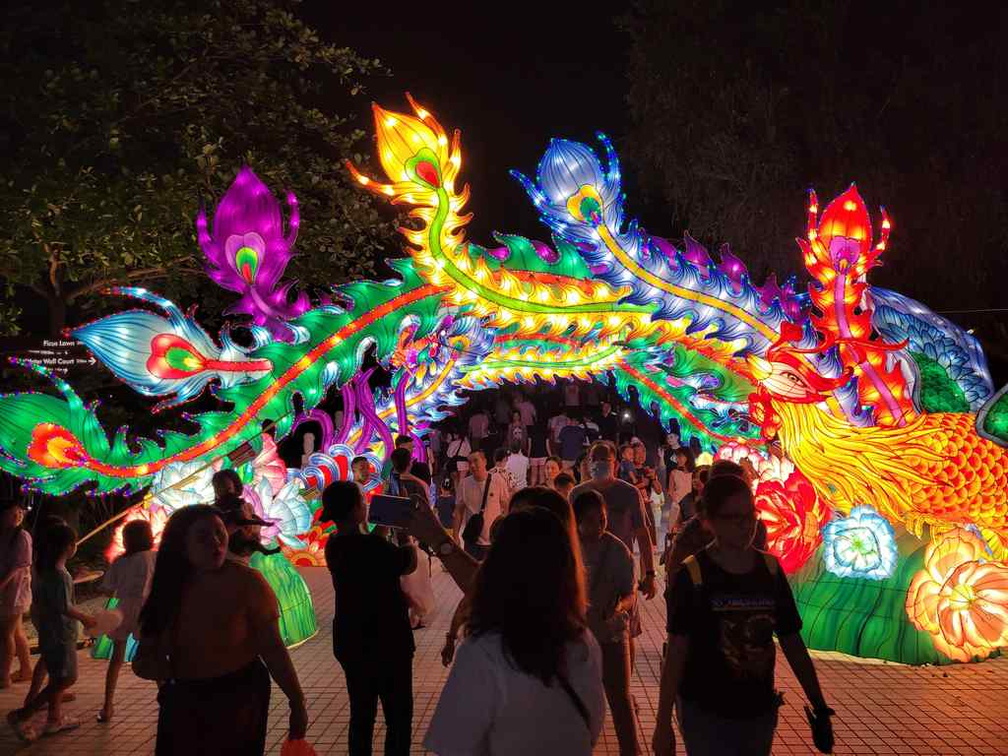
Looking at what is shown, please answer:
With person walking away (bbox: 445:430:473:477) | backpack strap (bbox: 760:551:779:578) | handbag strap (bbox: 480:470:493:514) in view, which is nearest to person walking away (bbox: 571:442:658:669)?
backpack strap (bbox: 760:551:779:578)

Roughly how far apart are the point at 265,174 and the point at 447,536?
9.09 meters

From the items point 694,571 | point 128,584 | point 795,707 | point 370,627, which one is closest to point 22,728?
point 128,584

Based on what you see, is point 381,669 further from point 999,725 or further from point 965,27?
point 965,27

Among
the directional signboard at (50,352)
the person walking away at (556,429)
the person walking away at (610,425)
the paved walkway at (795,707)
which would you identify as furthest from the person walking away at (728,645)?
the person walking away at (610,425)

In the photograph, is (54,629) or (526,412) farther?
(526,412)

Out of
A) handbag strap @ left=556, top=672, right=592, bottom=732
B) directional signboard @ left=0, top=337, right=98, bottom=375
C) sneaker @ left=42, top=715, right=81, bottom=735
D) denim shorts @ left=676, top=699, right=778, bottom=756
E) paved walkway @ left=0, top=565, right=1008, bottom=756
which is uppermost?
directional signboard @ left=0, top=337, right=98, bottom=375

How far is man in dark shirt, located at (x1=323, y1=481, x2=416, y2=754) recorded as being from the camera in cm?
414

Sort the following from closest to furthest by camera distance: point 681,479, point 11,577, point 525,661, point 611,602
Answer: point 525,661 < point 611,602 < point 11,577 < point 681,479

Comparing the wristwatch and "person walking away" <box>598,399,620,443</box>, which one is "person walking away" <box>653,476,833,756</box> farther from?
"person walking away" <box>598,399,620,443</box>

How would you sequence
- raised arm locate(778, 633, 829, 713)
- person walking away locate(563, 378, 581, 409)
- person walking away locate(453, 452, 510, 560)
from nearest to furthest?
raised arm locate(778, 633, 829, 713) < person walking away locate(453, 452, 510, 560) < person walking away locate(563, 378, 581, 409)

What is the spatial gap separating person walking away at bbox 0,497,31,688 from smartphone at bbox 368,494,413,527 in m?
4.65

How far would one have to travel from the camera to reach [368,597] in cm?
416

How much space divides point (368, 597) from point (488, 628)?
76.3 inches

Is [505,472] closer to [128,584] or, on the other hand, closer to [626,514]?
[626,514]
